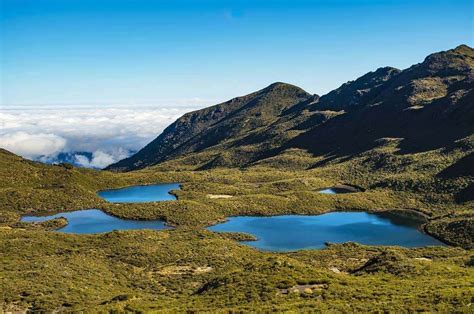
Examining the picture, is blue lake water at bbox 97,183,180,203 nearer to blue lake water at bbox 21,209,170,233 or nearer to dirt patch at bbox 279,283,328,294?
blue lake water at bbox 21,209,170,233

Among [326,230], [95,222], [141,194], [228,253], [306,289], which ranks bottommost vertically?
[326,230]

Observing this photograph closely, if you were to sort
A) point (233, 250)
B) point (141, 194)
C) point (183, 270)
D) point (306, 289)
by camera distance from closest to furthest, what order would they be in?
point (306, 289), point (183, 270), point (233, 250), point (141, 194)

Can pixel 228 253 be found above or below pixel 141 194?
below

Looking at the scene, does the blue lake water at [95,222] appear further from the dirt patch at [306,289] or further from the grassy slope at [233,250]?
the dirt patch at [306,289]

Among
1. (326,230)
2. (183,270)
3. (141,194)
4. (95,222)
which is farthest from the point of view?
(141,194)

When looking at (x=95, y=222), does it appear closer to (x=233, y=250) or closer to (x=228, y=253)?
(x=233, y=250)

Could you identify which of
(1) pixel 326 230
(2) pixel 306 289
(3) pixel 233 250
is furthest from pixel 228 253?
(2) pixel 306 289

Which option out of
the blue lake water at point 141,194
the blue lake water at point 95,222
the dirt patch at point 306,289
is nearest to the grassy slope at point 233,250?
the dirt patch at point 306,289
